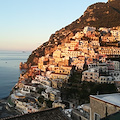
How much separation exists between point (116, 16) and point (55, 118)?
7076 cm

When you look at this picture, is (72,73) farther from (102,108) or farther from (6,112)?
(102,108)

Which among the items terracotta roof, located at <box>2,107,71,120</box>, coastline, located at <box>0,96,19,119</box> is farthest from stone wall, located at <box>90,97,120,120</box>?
coastline, located at <box>0,96,19,119</box>

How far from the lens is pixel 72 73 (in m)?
31.2

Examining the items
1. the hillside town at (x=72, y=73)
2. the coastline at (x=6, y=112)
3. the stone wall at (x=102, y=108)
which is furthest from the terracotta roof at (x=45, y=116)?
the coastline at (x=6, y=112)

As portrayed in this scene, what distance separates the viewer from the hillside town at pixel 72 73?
37.5 ft

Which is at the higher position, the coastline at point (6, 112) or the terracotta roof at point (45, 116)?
the terracotta roof at point (45, 116)

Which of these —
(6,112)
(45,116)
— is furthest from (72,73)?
(45,116)

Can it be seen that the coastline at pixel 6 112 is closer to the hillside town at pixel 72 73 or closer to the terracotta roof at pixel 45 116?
the hillside town at pixel 72 73

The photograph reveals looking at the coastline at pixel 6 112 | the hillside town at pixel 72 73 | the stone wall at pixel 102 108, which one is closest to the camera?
the stone wall at pixel 102 108

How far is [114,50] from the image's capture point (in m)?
39.1

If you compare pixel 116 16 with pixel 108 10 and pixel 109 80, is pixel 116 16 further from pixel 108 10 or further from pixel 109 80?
pixel 109 80

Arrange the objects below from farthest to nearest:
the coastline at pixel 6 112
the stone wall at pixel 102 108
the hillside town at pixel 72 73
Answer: the coastline at pixel 6 112 → the hillside town at pixel 72 73 → the stone wall at pixel 102 108

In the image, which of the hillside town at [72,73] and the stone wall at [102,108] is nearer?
the stone wall at [102,108]

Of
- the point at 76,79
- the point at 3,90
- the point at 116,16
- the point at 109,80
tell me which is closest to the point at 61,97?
the point at 76,79
